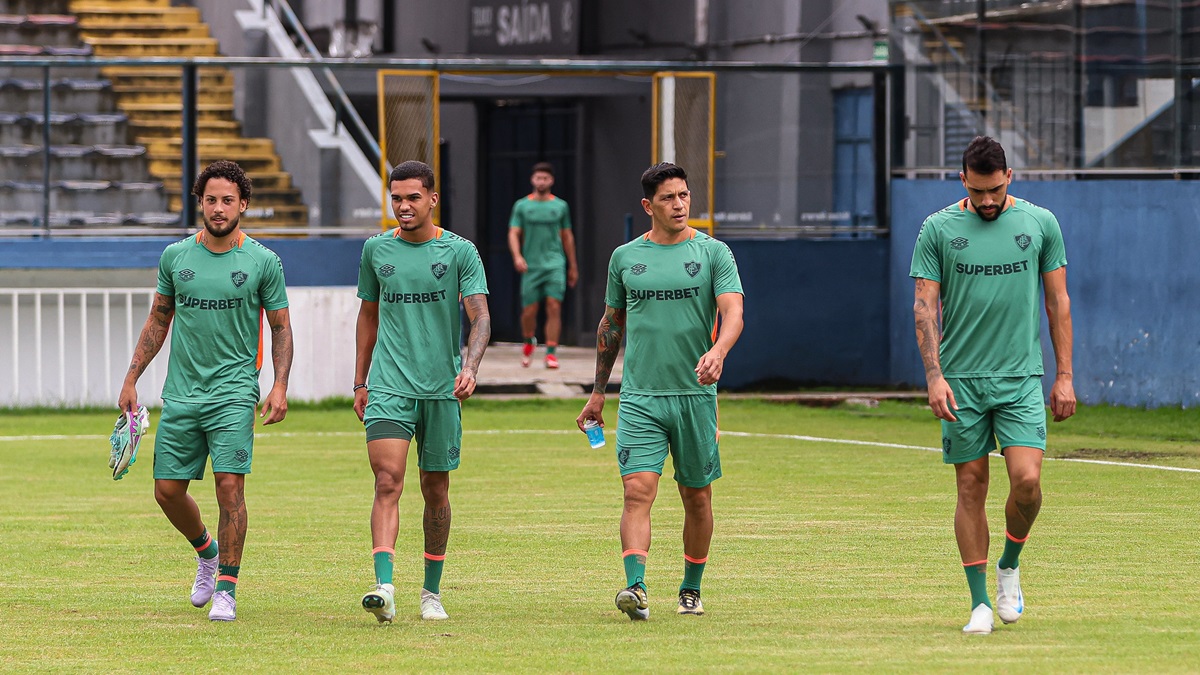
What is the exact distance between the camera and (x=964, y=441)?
25.6ft

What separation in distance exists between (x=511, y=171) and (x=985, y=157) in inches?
764

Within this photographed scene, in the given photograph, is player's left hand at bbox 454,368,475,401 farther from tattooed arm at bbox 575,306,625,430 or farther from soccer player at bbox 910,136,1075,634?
soccer player at bbox 910,136,1075,634

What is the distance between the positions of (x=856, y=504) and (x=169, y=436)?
17.4 feet

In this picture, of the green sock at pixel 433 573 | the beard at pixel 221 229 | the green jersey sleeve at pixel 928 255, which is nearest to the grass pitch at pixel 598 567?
the green sock at pixel 433 573

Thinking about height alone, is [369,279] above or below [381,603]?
above

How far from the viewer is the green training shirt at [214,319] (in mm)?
8492

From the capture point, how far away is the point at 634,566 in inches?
316

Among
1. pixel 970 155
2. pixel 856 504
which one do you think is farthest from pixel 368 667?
pixel 856 504

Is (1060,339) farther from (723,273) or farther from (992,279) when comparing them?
(723,273)

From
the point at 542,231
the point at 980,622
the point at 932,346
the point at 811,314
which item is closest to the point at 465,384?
the point at 932,346

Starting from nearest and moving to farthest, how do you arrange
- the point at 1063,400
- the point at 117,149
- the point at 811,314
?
the point at 1063,400
the point at 811,314
the point at 117,149

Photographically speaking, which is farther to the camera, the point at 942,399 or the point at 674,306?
the point at 674,306

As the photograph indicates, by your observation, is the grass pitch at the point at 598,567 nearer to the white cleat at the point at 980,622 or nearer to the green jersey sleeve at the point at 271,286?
the white cleat at the point at 980,622

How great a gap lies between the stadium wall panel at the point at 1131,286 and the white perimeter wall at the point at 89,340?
7243mm
